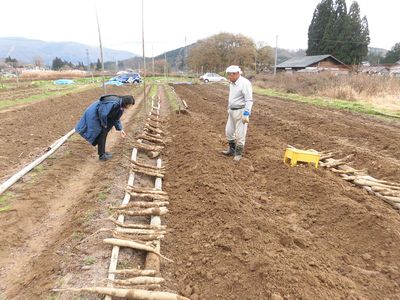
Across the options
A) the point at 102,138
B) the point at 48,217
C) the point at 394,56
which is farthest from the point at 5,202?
the point at 394,56

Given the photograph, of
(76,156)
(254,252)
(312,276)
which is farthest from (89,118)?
(312,276)

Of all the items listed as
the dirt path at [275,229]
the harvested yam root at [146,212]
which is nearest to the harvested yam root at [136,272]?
the dirt path at [275,229]

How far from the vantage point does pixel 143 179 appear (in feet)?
19.6

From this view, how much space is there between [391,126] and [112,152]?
28.1 ft

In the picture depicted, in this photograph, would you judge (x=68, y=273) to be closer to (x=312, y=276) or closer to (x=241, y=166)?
(x=312, y=276)

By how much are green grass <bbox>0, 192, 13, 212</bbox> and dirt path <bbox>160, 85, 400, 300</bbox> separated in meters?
2.29

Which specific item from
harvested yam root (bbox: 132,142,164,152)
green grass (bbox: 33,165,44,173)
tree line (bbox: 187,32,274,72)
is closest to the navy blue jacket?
harvested yam root (bbox: 132,142,164,152)

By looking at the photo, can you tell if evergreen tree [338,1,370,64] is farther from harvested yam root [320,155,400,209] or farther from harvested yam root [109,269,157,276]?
harvested yam root [109,269,157,276]

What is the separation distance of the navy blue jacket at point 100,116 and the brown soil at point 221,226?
0.67 metres

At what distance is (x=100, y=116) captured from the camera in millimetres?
6512

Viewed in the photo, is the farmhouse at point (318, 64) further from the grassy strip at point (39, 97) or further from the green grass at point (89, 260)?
the green grass at point (89, 260)

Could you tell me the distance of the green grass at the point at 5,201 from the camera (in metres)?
4.71

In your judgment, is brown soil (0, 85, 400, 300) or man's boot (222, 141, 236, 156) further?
man's boot (222, 141, 236, 156)

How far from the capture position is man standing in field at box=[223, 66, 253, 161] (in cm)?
656
